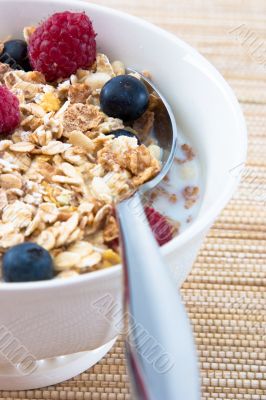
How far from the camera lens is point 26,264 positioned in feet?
2.54

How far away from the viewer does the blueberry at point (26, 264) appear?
779 millimetres

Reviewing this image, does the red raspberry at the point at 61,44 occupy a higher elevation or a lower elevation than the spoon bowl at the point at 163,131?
higher

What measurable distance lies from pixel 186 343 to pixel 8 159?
1.33ft

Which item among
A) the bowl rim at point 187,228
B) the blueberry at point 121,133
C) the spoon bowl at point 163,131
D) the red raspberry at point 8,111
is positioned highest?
the red raspberry at point 8,111

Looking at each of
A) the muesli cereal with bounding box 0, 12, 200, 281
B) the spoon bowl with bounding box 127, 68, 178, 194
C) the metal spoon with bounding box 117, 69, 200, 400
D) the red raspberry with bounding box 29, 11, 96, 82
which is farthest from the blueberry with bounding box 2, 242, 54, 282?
the red raspberry with bounding box 29, 11, 96, 82

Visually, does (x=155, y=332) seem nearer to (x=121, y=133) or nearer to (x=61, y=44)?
(x=121, y=133)

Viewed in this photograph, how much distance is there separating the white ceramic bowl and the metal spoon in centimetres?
3

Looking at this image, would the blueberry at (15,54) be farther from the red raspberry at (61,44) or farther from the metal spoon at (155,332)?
the metal spoon at (155,332)

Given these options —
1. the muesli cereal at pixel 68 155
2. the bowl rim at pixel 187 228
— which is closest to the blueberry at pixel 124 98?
the muesli cereal at pixel 68 155

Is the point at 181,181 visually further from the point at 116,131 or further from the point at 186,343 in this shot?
the point at 186,343

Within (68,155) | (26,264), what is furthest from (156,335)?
(68,155)

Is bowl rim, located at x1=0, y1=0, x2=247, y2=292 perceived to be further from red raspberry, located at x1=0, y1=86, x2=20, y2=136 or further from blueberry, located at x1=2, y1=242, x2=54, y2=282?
red raspberry, located at x1=0, y1=86, x2=20, y2=136

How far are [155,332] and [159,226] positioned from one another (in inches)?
8.9

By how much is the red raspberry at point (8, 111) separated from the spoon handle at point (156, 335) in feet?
1.15
